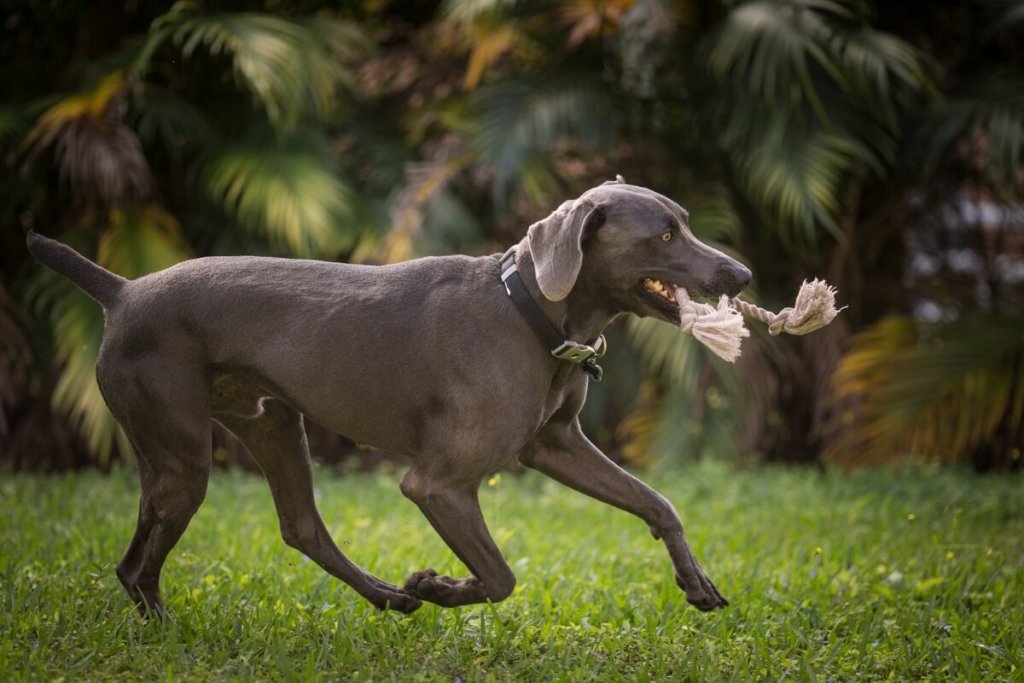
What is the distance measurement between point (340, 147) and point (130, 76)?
6.24ft

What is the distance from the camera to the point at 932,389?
26.1 ft

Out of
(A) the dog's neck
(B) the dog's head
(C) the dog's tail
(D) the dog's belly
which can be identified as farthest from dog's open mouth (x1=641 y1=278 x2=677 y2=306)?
(C) the dog's tail

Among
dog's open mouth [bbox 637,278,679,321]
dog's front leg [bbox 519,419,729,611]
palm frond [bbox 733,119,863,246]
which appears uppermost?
dog's open mouth [bbox 637,278,679,321]

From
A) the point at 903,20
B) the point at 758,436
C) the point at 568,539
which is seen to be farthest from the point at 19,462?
the point at 903,20

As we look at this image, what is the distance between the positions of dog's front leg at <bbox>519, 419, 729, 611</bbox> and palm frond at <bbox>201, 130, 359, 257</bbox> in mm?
3990

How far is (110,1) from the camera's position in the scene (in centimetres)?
891

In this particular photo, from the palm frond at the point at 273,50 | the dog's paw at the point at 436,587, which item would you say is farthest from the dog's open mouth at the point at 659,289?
the palm frond at the point at 273,50

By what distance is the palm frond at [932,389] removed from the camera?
7.93m

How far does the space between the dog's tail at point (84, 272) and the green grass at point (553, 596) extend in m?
1.13

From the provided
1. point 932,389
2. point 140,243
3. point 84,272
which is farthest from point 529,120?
point 84,272

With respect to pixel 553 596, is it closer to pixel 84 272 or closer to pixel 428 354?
pixel 428 354

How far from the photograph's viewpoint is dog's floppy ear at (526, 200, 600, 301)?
12.0ft

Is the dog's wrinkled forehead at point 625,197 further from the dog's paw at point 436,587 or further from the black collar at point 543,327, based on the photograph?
the dog's paw at point 436,587

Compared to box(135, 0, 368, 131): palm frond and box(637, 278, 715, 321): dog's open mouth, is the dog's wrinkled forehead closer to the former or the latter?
box(637, 278, 715, 321): dog's open mouth
